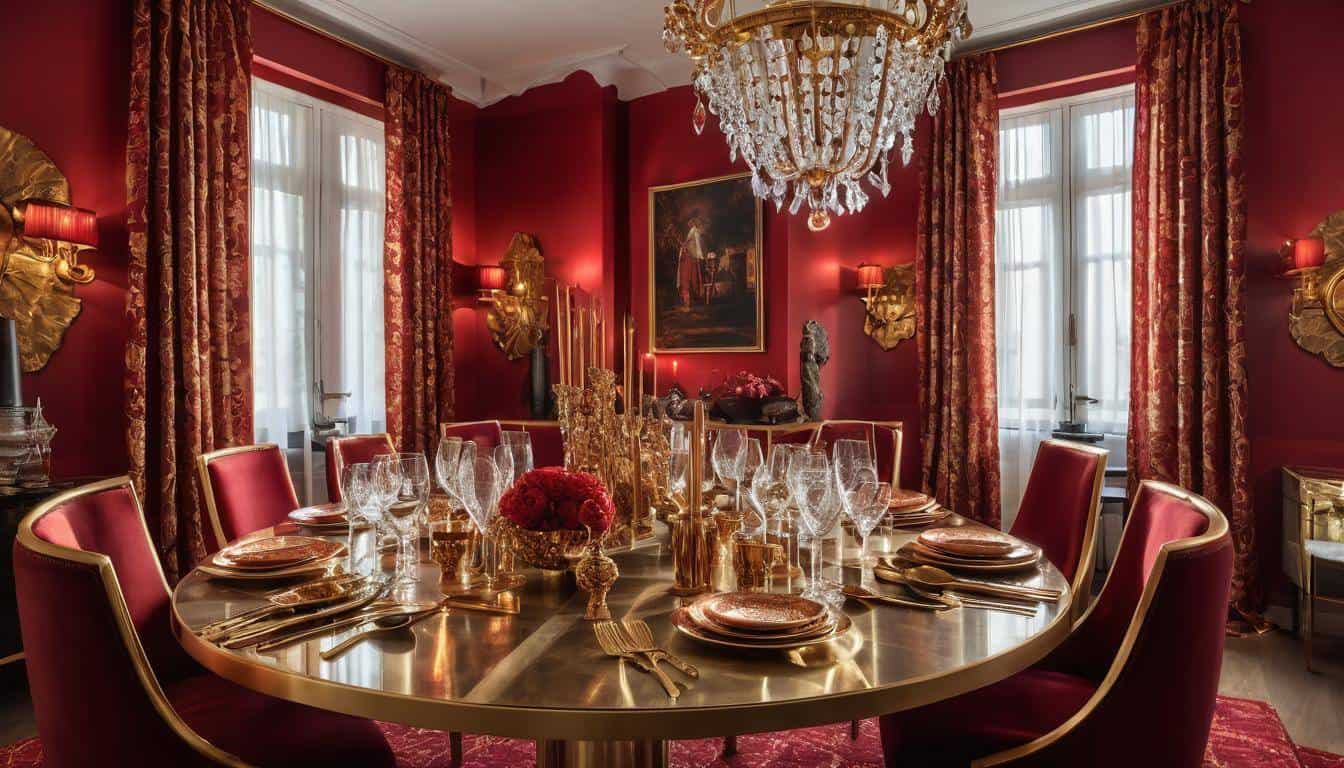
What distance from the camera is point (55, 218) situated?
3182 millimetres

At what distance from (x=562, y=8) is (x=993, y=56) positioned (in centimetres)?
256

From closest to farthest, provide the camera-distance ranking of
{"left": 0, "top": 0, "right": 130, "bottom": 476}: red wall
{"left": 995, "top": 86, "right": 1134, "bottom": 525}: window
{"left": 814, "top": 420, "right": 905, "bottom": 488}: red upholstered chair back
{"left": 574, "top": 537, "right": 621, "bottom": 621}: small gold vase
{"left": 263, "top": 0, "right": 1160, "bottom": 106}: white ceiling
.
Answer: {"left": 574, "top": 537, "right": 621, "bottom": 621}: small gold vase
{"left": 814, "top": 420, "right": 905, "bottom": 488}: red upholstered chair back
{"left": 0, "top": 0, "right": 130, "bottom": 476}: red wall
{"left": 263, "top": 0, "right": 1160, "bottom": 106}: white ceiling
{"left": 995, "top": 86, "right": 1134, "bottom": 525}: window

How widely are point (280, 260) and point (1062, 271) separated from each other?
464cm

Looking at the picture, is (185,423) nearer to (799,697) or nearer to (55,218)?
(55,218)

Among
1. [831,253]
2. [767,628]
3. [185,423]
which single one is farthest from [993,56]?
[185,423]

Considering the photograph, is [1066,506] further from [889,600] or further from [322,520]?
[322,520]

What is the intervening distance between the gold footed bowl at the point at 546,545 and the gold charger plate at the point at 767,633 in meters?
0.37

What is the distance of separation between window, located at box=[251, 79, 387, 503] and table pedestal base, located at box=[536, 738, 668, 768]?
342cm

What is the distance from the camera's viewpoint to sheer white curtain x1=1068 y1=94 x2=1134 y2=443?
462cm

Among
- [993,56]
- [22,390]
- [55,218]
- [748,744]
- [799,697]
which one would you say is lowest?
[748,744]

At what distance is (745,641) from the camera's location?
122cm

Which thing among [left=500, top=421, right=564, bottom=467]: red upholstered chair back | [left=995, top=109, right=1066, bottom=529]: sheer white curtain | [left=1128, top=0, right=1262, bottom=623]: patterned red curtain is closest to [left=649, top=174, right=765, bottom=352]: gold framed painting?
[left=500, top=421, right=564, bottom=467]: red upholstered chair back

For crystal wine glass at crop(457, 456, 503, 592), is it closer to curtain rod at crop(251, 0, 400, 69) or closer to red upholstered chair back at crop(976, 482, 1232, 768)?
red upholstered chair back at crop(976, 482, 1232, 768)

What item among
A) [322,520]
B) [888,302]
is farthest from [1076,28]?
[322,520]
